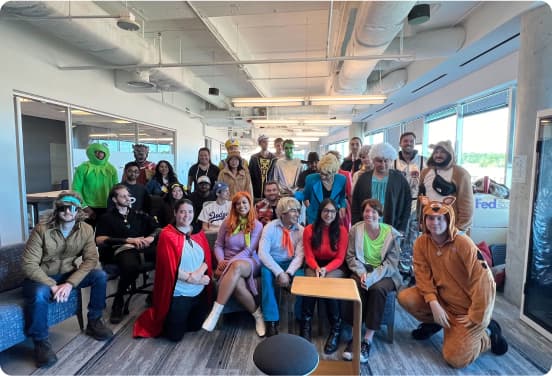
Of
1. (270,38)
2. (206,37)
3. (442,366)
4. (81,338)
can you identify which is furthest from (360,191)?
(206,37)

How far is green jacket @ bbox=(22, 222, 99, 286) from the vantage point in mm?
1958

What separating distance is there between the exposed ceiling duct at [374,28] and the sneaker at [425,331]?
2.63 m

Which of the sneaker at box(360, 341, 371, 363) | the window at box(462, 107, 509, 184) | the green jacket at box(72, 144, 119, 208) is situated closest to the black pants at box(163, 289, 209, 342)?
the sneaker at box(360, 341, 371, 363)

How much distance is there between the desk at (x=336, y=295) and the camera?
5.22ft

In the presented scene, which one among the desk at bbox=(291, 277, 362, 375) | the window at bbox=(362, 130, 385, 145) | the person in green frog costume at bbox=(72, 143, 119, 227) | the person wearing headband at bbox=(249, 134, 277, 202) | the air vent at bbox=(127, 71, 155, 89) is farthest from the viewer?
the window at bbox=(362, 130, 385, 145)

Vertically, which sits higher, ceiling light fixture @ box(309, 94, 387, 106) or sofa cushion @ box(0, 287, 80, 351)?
ceiling light fixture @ box(309, 94, 387, 106)

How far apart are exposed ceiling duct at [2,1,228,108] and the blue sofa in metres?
2.15

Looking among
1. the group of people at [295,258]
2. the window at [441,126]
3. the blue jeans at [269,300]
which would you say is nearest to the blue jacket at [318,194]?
the group of people at [295,258]

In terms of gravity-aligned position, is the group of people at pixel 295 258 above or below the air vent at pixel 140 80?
below

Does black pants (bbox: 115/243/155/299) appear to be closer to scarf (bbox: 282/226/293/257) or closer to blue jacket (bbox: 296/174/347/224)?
scarf (bbox: 282/226/293/257)

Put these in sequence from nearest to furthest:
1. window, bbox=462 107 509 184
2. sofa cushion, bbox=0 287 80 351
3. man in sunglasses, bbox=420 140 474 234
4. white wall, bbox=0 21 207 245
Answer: sofa cushion, bbox=0 287 80 351
man in sunglasses, bbox=420 140 474 234
white wall, bbox=0 21 207 245
window, bbox=462 107 509 184

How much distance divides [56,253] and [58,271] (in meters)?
0.14

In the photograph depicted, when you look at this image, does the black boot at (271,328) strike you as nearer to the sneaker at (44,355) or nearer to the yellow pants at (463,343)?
the yellow pants at (463,343)

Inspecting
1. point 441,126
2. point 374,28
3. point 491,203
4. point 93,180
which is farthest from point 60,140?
point 441,126
